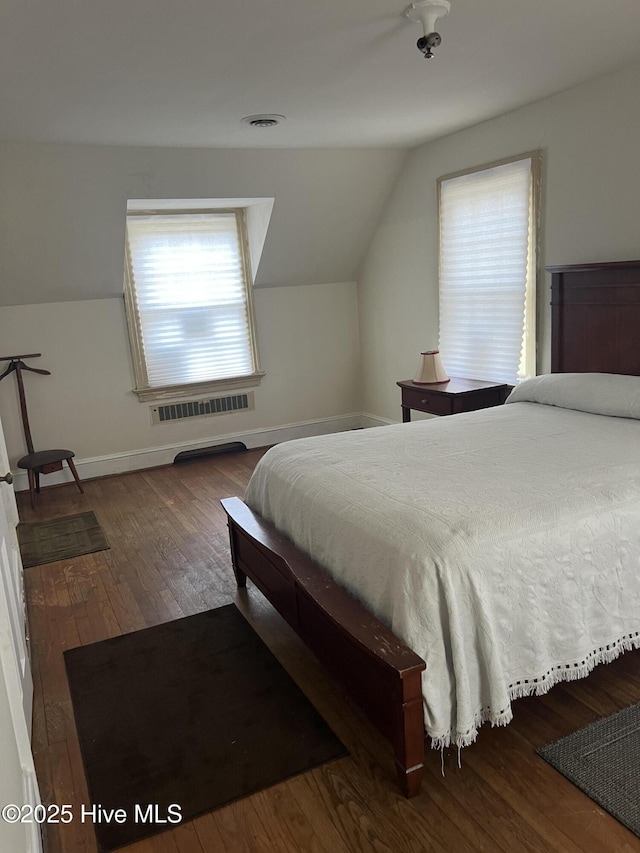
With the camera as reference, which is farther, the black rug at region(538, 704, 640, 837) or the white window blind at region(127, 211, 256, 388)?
the white window blind at region(127, 211, 256, 388)

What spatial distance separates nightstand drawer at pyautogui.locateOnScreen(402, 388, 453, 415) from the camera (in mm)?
4023

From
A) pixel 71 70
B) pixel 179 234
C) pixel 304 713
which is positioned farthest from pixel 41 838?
pixel 179 234

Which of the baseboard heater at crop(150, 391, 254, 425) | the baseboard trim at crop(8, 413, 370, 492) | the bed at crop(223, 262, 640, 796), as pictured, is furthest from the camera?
the baseboard heater at crop(150, 391, 254, 425)

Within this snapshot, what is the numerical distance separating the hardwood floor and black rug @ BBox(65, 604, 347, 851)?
0.05 meters

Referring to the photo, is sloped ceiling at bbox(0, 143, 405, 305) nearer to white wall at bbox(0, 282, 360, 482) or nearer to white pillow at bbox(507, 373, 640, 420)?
white wall at bbox(0, 282, 360, 482)

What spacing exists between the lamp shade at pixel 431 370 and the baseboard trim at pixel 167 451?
4.58 ft

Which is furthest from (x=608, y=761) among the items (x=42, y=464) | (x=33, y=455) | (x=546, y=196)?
(x=33, y=455)

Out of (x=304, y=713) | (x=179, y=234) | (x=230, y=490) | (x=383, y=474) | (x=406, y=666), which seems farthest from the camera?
(x=179, y=234)

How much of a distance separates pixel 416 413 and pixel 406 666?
140 inches

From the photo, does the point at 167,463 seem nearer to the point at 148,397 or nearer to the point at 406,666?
the point at 148,397

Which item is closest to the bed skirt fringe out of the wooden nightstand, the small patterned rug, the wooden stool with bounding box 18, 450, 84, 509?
the wooden nightstand

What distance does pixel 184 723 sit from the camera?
207cm

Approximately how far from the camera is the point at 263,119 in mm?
3406

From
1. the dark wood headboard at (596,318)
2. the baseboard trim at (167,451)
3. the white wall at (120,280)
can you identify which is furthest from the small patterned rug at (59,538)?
the dark wood headboard at (596,318)
